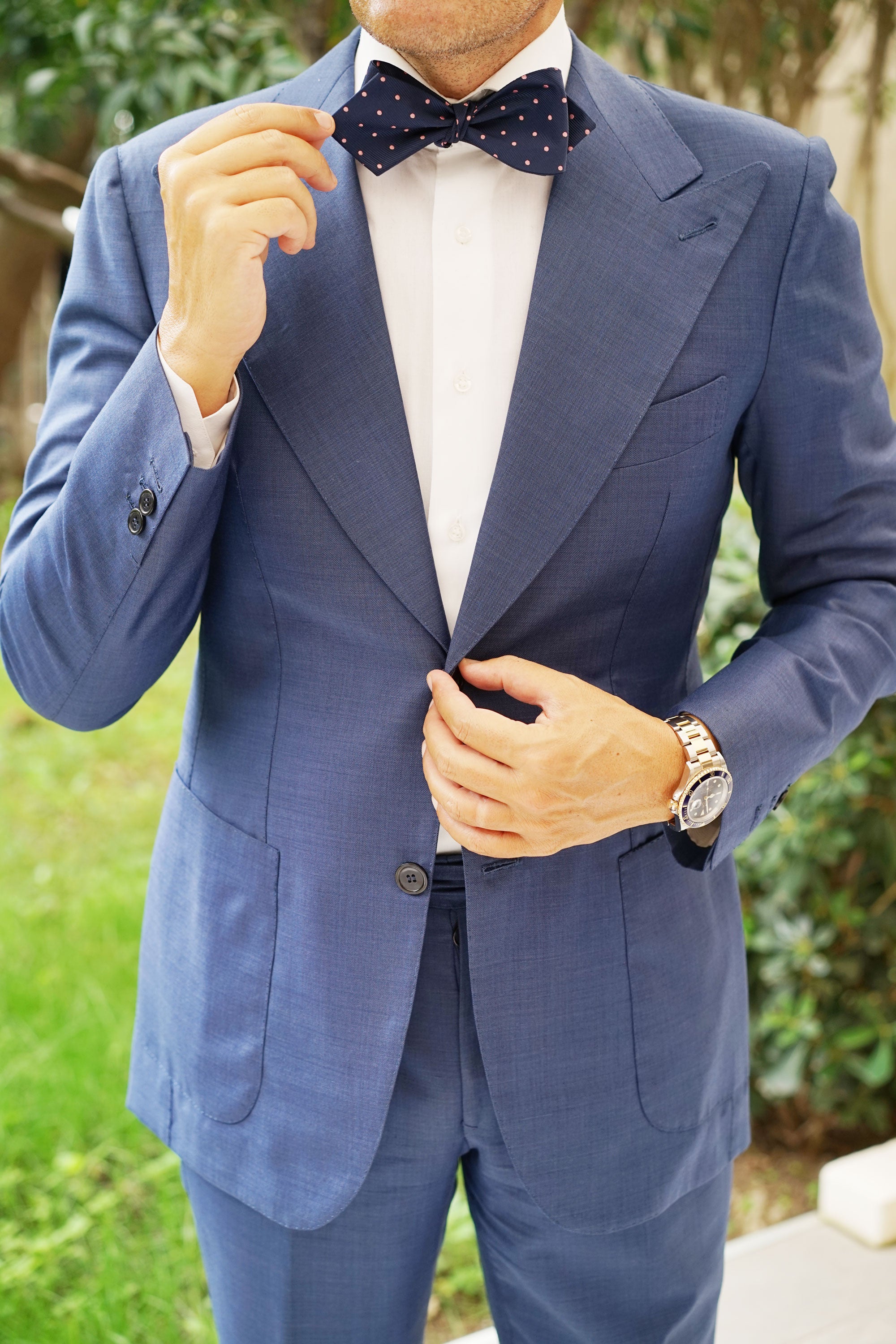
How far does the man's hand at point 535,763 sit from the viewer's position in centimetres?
92

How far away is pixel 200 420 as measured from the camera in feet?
3.05

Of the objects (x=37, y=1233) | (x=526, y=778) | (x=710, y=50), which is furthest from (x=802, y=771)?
(x=710, y=50)

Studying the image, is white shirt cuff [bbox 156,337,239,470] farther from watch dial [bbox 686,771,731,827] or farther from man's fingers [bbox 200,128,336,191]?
watch dial [bbox 686,771,731,827]

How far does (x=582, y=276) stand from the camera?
1.02 meters

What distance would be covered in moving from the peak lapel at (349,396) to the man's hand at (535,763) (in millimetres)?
91

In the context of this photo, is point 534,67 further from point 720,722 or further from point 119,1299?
point 119,1299

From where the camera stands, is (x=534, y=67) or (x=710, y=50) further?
(x=710, y=50)

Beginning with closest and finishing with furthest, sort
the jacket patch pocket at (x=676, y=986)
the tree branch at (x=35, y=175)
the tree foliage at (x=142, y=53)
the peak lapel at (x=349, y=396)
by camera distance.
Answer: the peak lapel at (x=349, y=396)
the jacket patch pocket at (x=676, y=986)
the tree foliage at (x=142, y=53)
the tree branch at (x=35, y=175)

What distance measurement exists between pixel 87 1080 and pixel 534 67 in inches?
93.7

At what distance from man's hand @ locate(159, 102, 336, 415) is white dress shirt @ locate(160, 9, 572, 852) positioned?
125mm

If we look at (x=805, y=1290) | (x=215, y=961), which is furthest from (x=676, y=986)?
(x=805, y=1290)

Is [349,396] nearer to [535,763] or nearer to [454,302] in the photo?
[454,302]

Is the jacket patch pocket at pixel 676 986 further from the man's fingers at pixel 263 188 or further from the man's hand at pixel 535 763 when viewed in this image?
the man's fingers at pixel 263 188

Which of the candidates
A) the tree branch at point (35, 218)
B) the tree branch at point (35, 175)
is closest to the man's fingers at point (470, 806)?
the tree branch at point (35, 175)
